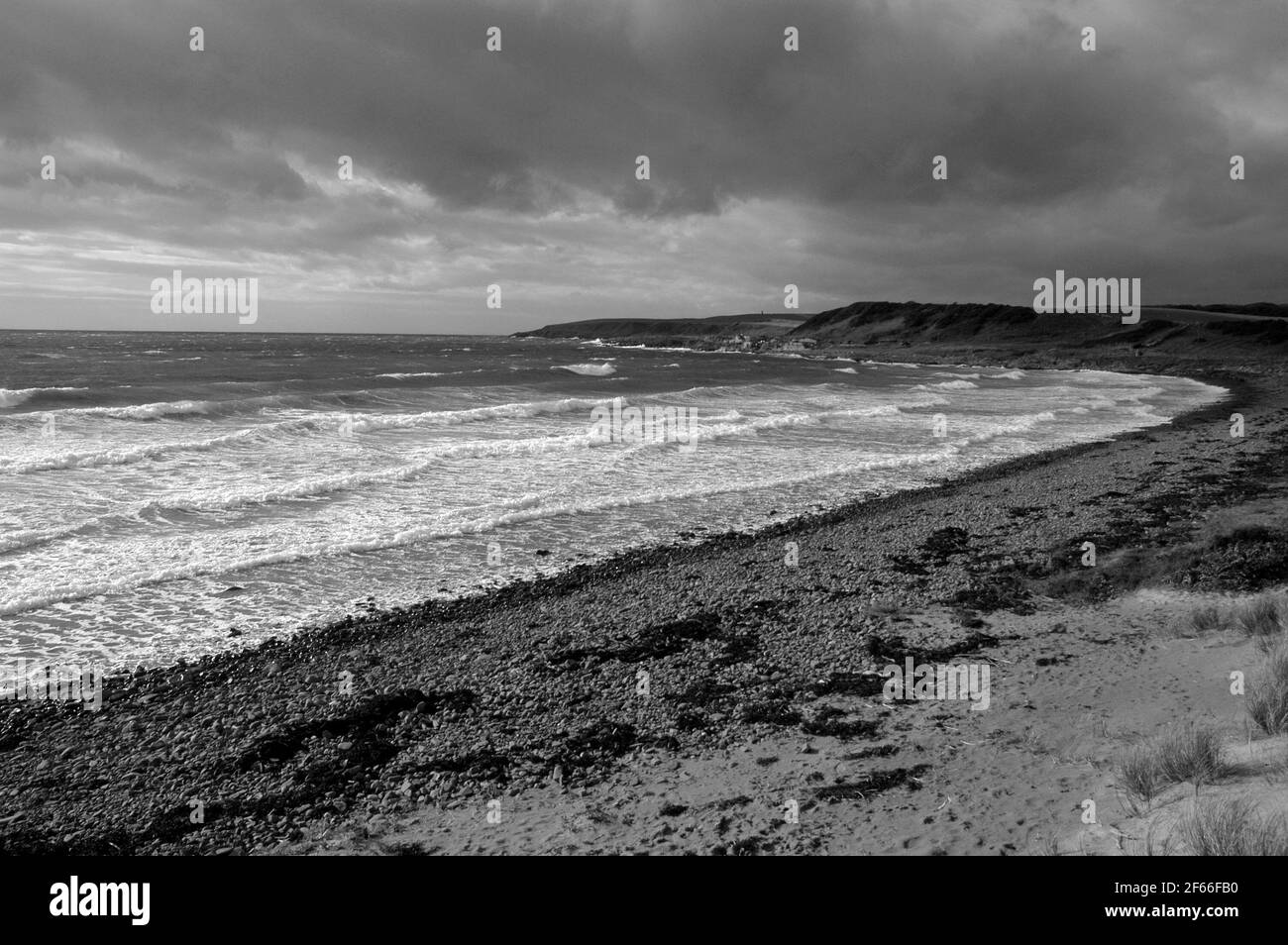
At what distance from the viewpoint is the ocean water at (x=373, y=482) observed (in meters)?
9.96

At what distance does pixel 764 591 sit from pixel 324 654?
18.7ft

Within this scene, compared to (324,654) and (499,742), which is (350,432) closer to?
(324,654)

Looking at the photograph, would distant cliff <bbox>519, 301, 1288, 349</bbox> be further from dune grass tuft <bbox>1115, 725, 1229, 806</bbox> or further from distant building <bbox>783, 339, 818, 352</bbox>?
dune grass tuft <bbox>1115, 725, 1229, 806</bbox>

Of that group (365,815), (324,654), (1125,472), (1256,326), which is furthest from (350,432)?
(1256,326)

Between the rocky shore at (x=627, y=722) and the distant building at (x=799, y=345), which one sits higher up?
the distant building at (x=799, y=345)

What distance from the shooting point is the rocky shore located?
5199 mm

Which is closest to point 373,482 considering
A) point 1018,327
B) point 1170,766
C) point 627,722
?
point 627,722

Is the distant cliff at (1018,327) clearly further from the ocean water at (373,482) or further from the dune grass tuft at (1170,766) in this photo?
the dune grass tuft at (1170,766)

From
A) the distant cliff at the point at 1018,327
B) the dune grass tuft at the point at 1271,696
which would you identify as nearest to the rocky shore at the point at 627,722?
the dune grass tuft at the point at 1271,696

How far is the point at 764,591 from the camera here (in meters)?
10.3

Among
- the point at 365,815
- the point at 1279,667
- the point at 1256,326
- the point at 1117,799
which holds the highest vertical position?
the point at 1256,326

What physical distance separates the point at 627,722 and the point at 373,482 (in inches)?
473

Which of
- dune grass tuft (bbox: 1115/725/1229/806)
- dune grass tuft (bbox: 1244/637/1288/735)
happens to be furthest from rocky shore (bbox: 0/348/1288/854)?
dune grass tuft (bbox: 1244/637/1288/735)

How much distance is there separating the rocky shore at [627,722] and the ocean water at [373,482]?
1593mm
